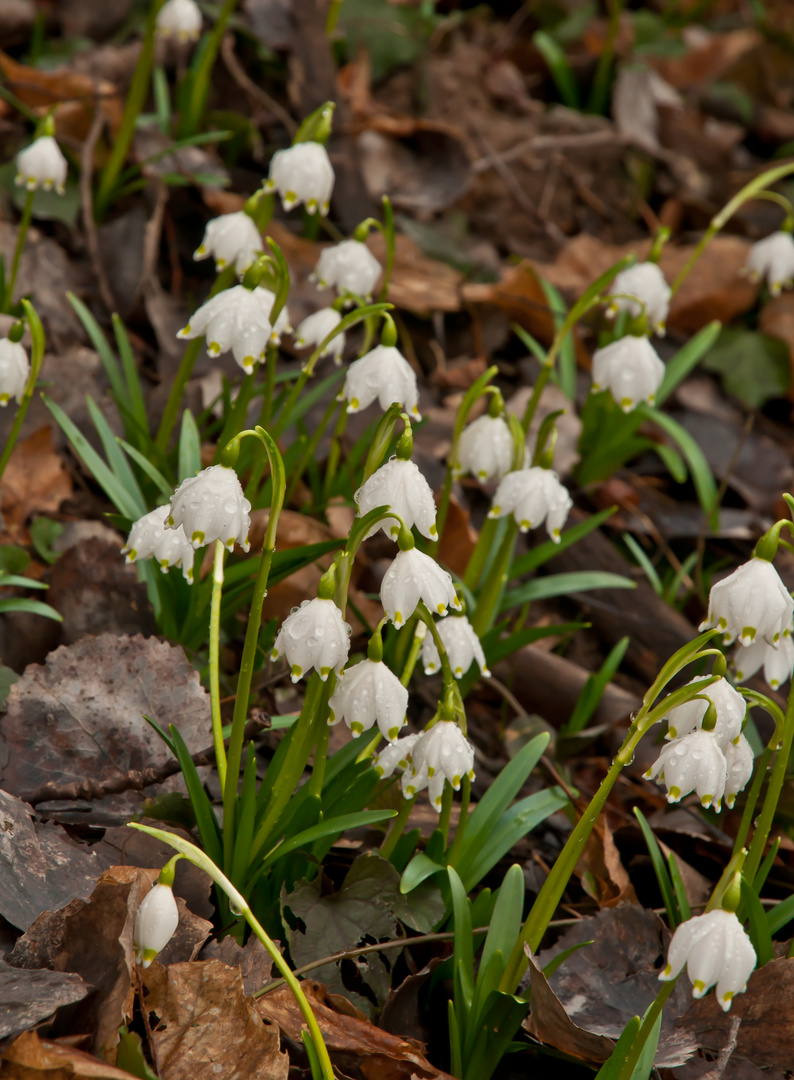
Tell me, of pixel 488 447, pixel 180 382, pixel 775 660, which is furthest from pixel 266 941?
pixel 180 382

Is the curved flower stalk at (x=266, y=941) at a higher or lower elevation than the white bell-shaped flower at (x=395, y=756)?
higher

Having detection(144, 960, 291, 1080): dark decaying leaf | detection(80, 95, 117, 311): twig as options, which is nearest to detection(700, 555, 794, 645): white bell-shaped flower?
detection(144, 960, 291, 1080): dark decaying leaf

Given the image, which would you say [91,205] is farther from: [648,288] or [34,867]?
[34,867]

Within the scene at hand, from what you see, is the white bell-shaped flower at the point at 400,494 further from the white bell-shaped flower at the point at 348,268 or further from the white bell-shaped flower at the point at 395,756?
the white bell-shaped flower at the point at 348,268

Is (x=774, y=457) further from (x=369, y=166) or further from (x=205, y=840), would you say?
(x=205, y=840)

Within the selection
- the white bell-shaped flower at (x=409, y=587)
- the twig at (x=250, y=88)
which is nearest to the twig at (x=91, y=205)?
the twig at (x=250, y=88)

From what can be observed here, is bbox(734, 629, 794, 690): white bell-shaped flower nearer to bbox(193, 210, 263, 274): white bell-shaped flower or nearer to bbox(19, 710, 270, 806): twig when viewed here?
bbox(19, 710, 270, 806): twig
